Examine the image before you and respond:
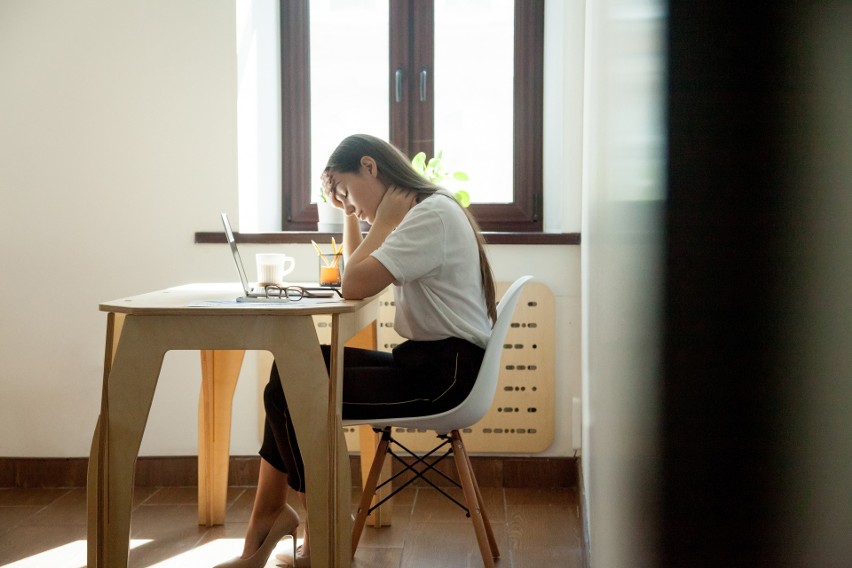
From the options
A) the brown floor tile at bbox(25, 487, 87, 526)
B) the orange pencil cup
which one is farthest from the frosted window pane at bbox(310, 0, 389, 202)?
the brown floor tile at bbox(25, 487, 87, 526)

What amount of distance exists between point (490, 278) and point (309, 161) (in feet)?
4.61

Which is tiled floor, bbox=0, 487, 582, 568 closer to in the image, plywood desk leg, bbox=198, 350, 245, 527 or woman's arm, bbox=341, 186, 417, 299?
plywood desk leg, bbox=198, 350, 245, 527

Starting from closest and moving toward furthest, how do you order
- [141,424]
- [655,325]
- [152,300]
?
[655,325] → [141,424] → [152,300]

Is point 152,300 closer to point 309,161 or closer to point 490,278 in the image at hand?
point 490,278

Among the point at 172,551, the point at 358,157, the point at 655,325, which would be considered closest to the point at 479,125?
the point at 358,157

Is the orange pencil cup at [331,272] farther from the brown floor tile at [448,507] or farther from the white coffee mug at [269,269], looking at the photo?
the brown floor tile at [448,507]

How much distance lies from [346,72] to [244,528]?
177 centimetres

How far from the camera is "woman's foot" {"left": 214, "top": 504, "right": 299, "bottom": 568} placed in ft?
7.39

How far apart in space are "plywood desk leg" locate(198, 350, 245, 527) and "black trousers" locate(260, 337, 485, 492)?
0.57 m

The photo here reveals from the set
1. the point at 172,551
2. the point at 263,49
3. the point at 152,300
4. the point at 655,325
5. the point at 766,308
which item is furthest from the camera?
the point at 263,49

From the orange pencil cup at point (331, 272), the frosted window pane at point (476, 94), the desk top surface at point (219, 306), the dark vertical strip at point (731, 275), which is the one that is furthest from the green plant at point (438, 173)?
the dark vertical strip at point (731, 275)

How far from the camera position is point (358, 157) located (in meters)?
2.41

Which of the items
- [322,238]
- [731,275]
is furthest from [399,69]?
[731,275]

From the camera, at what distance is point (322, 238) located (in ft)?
10.5
